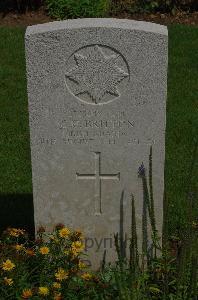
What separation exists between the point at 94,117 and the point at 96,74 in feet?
0.91

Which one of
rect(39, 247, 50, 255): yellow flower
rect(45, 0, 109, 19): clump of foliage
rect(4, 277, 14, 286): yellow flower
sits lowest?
rect(4, 277, 14, 286): yellow flower

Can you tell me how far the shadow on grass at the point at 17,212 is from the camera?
17.7 feet

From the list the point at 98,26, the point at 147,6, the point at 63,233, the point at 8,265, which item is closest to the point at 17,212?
the point at 63,233

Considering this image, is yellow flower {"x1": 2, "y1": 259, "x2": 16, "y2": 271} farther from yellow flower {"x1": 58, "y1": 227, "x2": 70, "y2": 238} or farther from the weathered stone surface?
the weathered stone surface

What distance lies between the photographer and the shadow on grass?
17.7 ft

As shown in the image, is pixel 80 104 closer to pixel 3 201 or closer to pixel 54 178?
pixel 54 178

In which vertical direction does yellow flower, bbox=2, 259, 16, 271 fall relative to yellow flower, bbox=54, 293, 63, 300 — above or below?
above

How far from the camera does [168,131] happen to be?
22.9 feet

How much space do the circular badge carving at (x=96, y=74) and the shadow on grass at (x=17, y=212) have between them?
1.44 metres

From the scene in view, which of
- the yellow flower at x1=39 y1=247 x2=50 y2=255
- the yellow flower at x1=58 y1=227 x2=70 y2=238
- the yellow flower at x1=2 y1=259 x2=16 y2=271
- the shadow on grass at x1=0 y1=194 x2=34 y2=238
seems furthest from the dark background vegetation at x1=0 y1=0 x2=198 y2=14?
the yellow flower at x1=2 y1=259 x2=16 y2=271

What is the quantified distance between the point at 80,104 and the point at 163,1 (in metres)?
7.11

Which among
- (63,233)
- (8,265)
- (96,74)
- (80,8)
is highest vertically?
(80,8)

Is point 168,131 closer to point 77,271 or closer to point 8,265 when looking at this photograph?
point 77,271

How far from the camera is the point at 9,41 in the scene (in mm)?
9641
